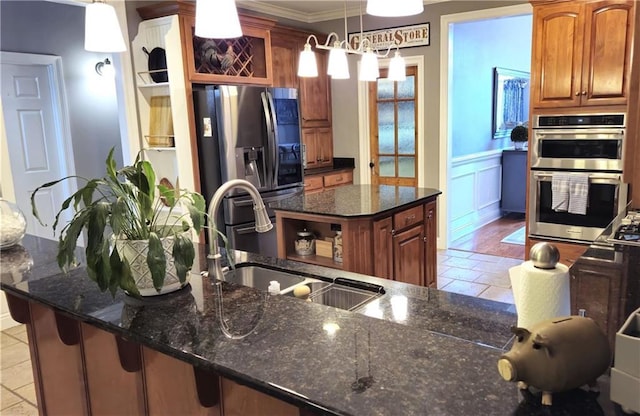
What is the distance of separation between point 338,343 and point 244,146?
332 cm

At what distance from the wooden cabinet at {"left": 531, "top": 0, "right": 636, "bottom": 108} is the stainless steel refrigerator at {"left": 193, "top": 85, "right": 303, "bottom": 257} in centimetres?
216

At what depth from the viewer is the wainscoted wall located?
5770mm

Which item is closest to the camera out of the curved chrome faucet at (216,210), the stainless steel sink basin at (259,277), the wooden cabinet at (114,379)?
the wooden cabinet at (114,379)

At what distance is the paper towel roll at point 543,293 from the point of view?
3.12 ft

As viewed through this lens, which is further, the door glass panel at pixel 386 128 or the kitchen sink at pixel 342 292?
the door glass panel at pixel 386 128

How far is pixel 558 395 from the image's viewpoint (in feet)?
2.71

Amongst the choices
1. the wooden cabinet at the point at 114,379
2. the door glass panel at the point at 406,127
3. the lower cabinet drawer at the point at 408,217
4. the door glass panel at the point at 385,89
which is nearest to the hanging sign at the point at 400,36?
the door glass panel at the point at 385,89

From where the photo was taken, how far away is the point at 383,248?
3.10 metres

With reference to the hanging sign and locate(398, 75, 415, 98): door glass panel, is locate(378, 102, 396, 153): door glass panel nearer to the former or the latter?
locate(398, 75, 415, 98): door glass panel

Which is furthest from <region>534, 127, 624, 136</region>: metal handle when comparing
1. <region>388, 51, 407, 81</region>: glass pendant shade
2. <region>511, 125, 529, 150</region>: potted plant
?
<region>511, 125, 529, 150</region>: potted plant

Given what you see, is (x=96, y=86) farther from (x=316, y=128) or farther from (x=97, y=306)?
(x=97, y=306)

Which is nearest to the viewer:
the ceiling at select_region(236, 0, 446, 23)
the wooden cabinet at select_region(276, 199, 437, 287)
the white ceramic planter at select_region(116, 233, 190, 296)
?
the white ceramic planter at select_region(116, 233, 190, 296)

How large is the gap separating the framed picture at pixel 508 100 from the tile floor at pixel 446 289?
2.45m

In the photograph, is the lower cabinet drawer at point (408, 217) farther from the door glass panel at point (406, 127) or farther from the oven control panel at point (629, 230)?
the door glass panel at point (406, 127)
